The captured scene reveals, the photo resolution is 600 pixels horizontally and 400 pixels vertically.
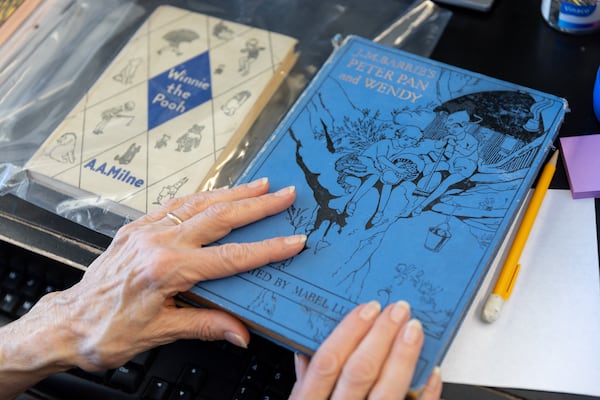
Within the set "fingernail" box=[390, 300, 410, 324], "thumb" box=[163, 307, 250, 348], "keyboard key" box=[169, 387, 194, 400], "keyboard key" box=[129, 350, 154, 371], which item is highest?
"fingernail" box=[390, 300, 410, 324]

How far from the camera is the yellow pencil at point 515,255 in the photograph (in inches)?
23.9

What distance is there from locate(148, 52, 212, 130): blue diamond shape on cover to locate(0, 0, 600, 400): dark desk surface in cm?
18

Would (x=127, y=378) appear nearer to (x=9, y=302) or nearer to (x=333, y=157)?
(x=9, y=302)

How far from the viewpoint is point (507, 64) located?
0.82 metres

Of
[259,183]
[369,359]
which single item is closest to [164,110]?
[259,183]

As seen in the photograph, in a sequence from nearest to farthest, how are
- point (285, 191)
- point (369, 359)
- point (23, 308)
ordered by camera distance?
point (369, 359) → point (285, 191) → point (23, 308)

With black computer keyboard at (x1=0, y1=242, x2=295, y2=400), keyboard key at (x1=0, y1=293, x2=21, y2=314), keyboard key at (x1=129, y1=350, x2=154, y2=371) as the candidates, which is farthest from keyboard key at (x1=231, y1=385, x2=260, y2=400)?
keyboard key at (x1=0, y1=293, x2=21, y2=314)

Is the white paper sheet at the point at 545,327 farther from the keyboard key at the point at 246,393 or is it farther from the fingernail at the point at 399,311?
the keyboard key at the point at 246,393

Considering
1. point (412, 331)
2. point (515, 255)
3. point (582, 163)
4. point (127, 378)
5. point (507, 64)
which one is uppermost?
point (507, 64)

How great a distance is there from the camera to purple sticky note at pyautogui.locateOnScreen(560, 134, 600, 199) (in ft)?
2.23

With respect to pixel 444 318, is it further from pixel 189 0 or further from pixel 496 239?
pixel 189 0

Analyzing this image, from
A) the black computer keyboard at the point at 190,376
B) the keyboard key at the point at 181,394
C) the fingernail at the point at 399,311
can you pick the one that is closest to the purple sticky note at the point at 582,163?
the fingernail at the point at 399,311

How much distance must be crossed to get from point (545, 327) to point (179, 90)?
21.3 inches

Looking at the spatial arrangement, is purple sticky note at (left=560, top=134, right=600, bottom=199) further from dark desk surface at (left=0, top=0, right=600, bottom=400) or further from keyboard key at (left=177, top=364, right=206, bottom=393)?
keyboard key at (left=177, top=364, right=206, bottom=393)
